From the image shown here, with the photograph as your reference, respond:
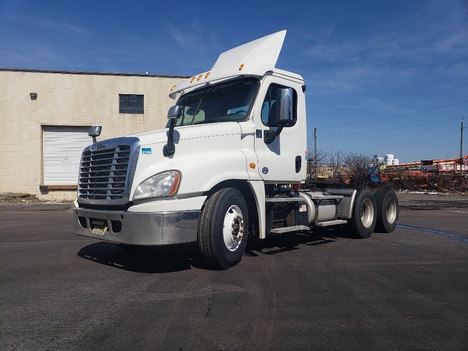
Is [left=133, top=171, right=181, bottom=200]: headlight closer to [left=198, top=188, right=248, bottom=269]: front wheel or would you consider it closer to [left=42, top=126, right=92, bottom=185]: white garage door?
[left=198, top=188, right=248, bottom=269]: front wheel

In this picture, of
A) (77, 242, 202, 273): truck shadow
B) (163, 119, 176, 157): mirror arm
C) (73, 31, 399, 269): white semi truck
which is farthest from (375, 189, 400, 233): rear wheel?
(163, 119, 176, 157): mirror arm

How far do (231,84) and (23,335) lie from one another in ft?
15.3

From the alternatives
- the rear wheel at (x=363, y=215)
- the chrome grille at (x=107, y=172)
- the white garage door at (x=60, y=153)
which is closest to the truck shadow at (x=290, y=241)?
the rear wheel at (x=363, y=215)

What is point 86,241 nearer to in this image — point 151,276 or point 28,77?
point 151,276

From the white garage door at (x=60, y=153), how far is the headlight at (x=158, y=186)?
62.9 feet

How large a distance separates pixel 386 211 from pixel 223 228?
5668mm

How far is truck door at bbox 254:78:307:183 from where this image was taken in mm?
6387

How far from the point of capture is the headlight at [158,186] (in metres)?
5.07

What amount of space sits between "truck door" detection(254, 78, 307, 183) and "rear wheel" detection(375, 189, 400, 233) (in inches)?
121

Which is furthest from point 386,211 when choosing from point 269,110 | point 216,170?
point 216,170

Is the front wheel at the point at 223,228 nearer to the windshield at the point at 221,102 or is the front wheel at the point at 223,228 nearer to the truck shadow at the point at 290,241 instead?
the truck shadow at the point at 290,241

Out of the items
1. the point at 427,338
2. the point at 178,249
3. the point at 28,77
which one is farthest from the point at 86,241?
the point at 28,77

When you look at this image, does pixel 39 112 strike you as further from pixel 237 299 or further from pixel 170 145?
pixel 237 299

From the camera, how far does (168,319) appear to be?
3809 millimetres
